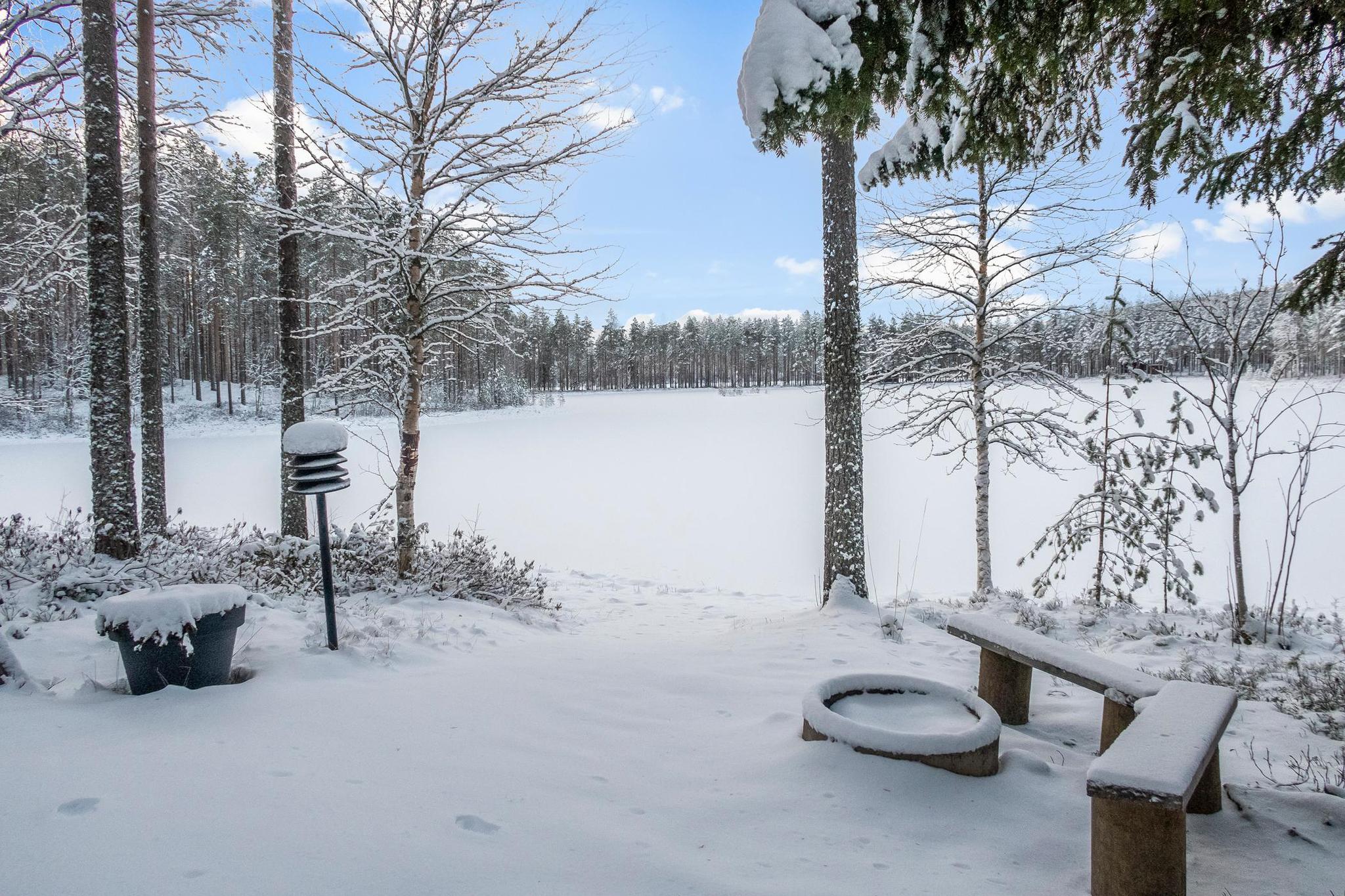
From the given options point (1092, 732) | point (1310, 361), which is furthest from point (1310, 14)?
point (1310, 361)

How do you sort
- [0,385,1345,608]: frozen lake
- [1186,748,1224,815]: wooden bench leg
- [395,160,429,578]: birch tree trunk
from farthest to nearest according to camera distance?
[0,385,1345,608]: frozen lake → [395,160,429,578]: birch tree trunk → [1186,748,1224,815]: wooden bench leg

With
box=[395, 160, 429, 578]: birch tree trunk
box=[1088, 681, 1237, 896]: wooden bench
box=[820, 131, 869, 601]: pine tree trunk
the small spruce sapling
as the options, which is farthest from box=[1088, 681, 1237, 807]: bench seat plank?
box=[395, 160, 429, 578]: birch tree trunk

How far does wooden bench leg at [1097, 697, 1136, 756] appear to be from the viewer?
291cm

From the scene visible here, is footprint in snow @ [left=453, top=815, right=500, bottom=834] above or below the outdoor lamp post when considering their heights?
below

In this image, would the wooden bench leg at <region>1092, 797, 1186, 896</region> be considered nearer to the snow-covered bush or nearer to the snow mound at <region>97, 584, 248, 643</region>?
the snow mound at <region>97, 584, 248, 643</region>

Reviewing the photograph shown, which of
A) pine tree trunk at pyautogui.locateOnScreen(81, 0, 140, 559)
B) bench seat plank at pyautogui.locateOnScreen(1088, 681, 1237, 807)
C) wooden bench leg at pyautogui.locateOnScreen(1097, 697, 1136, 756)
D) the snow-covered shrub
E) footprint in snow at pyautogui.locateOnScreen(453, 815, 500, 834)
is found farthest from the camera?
pine tree trunk at pyautogui.locateOnScreen(81, 0, 140, 559)

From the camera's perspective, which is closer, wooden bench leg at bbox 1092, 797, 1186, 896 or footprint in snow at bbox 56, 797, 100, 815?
wooden bench leg at bbox 1092, 797, 1186, 896

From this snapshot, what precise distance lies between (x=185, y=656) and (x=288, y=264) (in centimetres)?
634

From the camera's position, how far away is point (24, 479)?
14.5 metres

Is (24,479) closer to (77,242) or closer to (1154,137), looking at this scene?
(77,242)

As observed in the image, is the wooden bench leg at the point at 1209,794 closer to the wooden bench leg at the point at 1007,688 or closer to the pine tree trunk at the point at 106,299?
the wooden bench leg at the point at 1007,688

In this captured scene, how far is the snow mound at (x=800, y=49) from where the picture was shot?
310cm

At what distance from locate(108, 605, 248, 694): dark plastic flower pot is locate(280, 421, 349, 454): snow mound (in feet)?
3.31

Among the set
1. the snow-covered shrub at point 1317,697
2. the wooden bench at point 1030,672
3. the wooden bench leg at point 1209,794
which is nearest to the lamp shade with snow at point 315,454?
the wooden bench at point 1030,672
